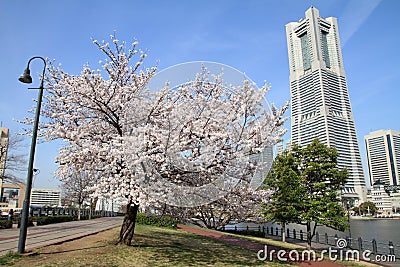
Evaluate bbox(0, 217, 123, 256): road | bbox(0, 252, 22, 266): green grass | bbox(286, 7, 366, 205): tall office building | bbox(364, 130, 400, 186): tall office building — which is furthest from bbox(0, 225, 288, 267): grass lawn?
bbox(364, 130, 400, 186): tall office building

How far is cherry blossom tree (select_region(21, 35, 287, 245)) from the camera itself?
8.37 m

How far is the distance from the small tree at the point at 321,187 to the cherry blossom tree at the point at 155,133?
11279 millimetres

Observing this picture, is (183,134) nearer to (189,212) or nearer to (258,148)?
(258,148)

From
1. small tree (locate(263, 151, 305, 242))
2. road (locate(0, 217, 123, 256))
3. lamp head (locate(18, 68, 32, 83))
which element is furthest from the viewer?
small tree (locate(263, 151, 305, 242))

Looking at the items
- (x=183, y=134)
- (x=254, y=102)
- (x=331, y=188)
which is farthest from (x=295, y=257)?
(x=183, y=134)

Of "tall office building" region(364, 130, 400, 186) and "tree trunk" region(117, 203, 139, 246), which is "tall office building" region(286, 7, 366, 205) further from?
"tree trunk" region(117, 203, 139, 246)

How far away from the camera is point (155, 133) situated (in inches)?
322

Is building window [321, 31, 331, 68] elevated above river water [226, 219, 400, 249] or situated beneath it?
elevated above

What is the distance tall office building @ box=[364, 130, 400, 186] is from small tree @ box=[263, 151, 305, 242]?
176 metres

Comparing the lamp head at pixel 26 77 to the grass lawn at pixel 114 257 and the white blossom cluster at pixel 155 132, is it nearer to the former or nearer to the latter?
the white blossom cluster at pixel 155 132

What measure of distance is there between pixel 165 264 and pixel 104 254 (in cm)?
202

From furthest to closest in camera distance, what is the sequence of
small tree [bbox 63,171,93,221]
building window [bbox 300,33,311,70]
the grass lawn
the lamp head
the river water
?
1. building window [bbox 300,33,311,70]
2. the river water
3. small tree [bbox 63,171,93,221]
4. the lamp head
5. the grass lawn

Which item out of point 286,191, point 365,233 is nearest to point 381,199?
point 365,233

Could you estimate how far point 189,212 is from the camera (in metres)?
12.2
